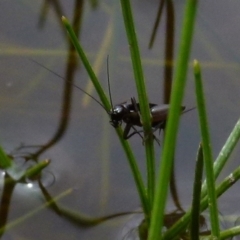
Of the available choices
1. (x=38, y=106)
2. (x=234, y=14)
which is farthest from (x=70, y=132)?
(x=234, y=14)

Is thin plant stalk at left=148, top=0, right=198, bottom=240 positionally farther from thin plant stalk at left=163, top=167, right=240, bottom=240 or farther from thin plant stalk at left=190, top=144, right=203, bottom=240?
thin plant stalk at left=163, top=167, right=240, bottom=240

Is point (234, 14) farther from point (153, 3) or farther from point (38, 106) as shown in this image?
point (38, 106)

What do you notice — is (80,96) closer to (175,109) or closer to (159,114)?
(159,114)

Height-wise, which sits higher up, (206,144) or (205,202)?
(206,144)

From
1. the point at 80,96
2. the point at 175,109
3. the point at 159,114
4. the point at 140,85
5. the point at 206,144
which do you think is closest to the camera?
the point at 175,109

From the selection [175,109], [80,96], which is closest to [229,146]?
[175,109]

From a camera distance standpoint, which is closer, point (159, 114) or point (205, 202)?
point (205, 202)

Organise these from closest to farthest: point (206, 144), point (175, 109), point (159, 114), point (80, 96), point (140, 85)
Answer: point (175, 109) < point (206, 144) < point (140, 85) < point (159, 114) < point (80, 96)
